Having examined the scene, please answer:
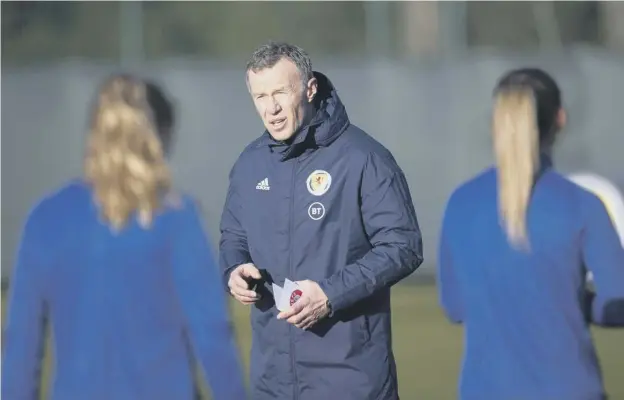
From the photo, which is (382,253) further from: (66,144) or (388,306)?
(66,144)

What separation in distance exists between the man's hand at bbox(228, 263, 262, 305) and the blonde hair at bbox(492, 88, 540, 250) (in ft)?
2.32

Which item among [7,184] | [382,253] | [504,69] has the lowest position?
[7,184]

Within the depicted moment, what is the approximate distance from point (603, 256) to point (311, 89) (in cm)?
83

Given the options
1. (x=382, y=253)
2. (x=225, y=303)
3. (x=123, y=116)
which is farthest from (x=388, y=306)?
(x=123, y=116)

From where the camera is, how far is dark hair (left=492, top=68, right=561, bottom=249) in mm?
3152

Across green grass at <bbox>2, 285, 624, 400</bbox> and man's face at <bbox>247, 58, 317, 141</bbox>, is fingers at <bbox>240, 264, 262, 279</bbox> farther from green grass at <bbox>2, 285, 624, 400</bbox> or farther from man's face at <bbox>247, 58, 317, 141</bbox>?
green grass at <bbox>2, 285, 624, 400</bbox>

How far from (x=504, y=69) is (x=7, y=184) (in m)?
4.40

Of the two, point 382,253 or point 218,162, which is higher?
Answer: point 382,253

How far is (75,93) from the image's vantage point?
10.8 m

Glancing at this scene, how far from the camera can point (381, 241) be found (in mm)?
2842

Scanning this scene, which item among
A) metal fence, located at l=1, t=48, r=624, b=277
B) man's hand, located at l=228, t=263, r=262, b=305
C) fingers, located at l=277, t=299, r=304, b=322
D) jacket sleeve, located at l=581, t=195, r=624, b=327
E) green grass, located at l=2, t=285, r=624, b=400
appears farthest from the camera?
metal fence, located at l=1, t=48, r=624, b=277

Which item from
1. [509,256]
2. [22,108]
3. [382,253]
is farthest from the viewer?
[22,108]

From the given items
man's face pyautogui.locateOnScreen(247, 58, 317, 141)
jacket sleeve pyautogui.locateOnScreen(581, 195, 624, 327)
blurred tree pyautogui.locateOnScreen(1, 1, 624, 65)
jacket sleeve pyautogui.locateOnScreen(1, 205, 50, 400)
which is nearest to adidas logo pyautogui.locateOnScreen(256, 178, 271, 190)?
man's face pyautogui.locateOnScreen(247, 58, 317, 141)

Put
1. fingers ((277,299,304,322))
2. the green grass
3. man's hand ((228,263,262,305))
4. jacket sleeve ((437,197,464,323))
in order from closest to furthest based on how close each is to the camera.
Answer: fingers ((277,299,304,322))
man's hand ((228,263,262,305))
jacket sleeve ((437,197,464,323))
the green grass
